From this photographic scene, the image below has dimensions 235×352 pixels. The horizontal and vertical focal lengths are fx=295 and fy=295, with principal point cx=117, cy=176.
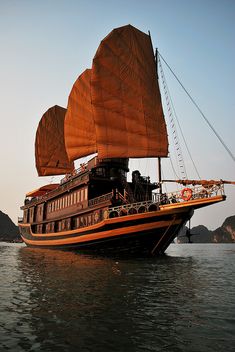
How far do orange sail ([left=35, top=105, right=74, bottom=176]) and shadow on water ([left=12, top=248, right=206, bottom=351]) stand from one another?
30.7m

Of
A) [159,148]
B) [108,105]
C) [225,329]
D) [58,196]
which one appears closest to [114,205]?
[159,148]

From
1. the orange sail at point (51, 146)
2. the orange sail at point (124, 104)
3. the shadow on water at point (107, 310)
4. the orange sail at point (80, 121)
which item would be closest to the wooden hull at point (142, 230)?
the shadow on water at point (107, 310)

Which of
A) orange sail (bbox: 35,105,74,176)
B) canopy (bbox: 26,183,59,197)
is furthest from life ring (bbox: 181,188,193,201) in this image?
orange sail (bbox: 35,105,74,176)

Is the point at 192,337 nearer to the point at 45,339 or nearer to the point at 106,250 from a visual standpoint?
the point at 45,339

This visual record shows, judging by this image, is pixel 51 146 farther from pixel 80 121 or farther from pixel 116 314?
pixel 116 314

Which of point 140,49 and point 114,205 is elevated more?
point 140,49

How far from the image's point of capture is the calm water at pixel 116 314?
5383mm

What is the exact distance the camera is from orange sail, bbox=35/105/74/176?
42.3 metres

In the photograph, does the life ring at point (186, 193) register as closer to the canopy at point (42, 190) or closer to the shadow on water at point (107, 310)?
the shadow on water at point (107, 310)

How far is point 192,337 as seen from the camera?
18.7 feet

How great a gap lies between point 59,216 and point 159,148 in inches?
461

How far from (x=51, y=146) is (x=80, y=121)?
12.8m

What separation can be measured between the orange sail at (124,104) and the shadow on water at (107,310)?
13558 millimetres

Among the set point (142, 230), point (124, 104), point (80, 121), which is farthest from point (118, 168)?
point (142, 230)
